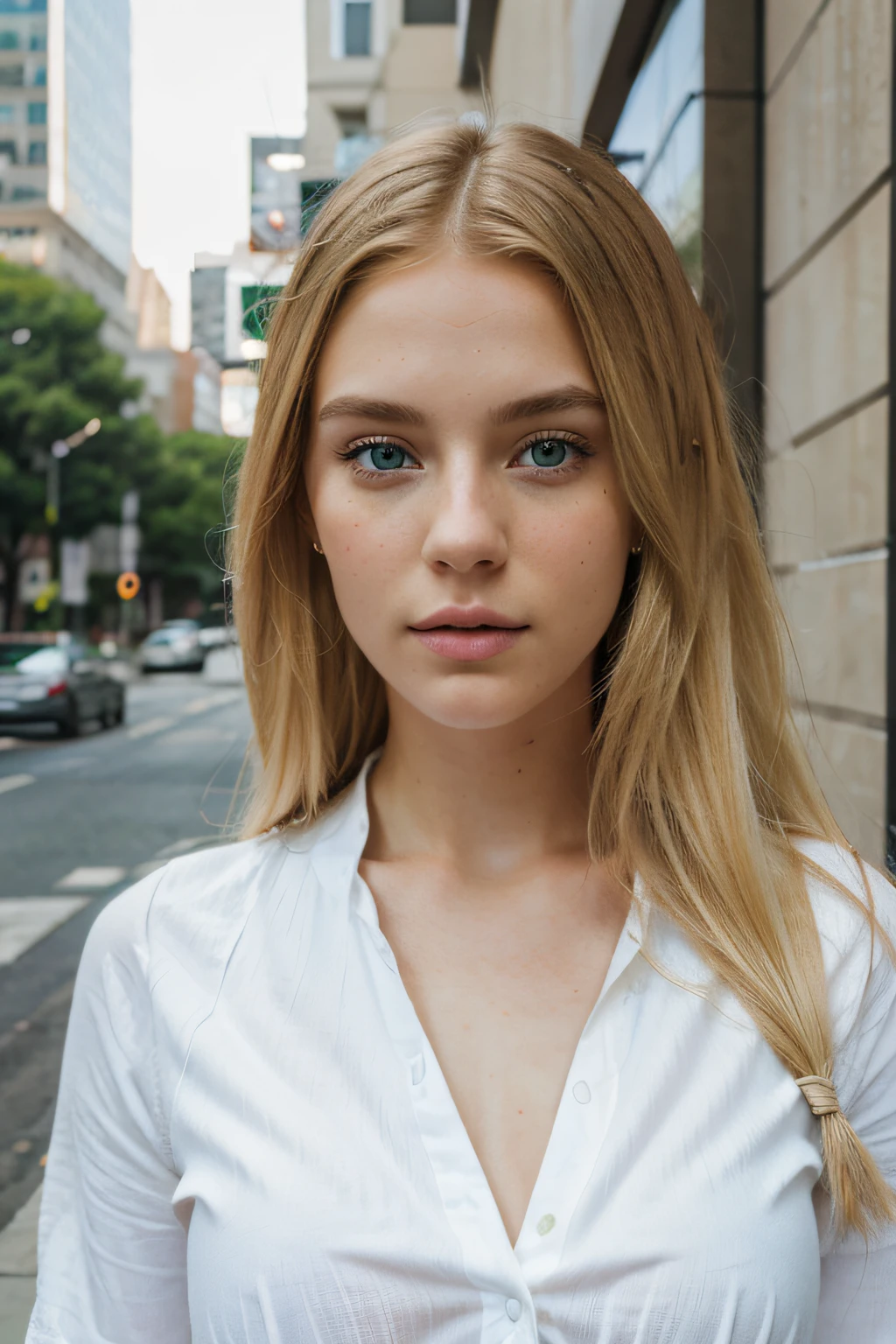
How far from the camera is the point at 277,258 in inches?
90.3

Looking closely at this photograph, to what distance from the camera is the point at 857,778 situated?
8.32 feet

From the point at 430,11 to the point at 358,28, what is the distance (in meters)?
0.77

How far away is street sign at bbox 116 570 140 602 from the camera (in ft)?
10.4

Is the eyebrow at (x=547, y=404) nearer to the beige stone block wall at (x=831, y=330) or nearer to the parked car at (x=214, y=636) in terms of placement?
the beige stone block wall at (x=831, y=330)

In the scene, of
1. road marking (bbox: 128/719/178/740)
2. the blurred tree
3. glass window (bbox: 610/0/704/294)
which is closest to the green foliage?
the blurred tree

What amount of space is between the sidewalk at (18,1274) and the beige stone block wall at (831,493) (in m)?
2.44

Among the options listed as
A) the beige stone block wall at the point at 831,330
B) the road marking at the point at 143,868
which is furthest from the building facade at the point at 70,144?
the beige stone block wall at the point at 831,330

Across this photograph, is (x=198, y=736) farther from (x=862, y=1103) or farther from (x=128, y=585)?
(x=862, y=1103)

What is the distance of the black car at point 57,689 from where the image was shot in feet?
10.1

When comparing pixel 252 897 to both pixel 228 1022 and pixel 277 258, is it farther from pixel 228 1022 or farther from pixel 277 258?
pixel 277 258

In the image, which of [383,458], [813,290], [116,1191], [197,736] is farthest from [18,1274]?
[813,290]

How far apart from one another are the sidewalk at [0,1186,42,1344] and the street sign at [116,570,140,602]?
157cm

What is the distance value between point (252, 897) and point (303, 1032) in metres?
0.20

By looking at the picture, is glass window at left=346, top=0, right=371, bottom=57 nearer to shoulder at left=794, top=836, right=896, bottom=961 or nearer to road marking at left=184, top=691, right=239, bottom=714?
road marking at left=184, top=691, right=239, bottom=714
